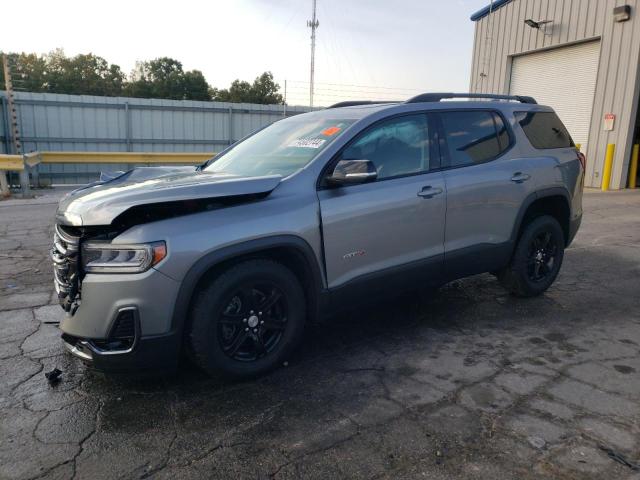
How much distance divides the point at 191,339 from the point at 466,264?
7.79 feet

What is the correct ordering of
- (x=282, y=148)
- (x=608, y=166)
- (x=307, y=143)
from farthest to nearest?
(x=608, y=166) → (x=282, y=148) → (x=307, y=143)

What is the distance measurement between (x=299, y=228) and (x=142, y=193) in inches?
37.6

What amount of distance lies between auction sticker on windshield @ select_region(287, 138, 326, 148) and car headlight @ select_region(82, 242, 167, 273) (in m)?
1.41

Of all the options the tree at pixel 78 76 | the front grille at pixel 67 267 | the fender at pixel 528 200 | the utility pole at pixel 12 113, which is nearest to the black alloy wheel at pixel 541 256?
the fender at pixel 528 200

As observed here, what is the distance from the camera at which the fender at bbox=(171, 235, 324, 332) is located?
9.55 ft

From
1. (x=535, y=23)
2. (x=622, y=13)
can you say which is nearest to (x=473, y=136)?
(x=622, y=13)

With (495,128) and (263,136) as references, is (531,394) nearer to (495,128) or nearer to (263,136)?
(495,128)

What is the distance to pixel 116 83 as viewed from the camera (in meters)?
56.2

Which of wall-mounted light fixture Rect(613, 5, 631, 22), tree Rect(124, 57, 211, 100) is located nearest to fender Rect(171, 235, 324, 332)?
wall-mounted light fixture Rect(613, 5, 631, 22)

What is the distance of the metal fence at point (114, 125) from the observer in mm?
15188

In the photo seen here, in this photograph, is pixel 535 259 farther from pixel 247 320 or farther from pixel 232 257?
pixel 232 257

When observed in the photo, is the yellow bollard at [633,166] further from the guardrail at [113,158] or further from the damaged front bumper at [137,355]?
the damaged front bumper at [137,355]

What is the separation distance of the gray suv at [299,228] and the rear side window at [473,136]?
1 cm

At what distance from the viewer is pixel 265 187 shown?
328cm
